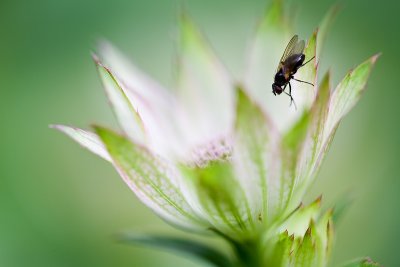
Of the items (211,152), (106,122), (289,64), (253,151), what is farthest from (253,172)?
(106,122)

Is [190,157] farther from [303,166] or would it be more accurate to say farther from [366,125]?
[366,125]

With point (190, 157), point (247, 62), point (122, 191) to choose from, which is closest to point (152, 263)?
point (122, 191)

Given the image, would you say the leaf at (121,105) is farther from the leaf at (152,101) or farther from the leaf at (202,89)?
the leaf at (202,89)

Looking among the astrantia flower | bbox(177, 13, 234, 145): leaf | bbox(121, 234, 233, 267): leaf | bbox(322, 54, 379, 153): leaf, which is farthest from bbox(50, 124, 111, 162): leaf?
bbox(177, 13, 234, 145): leaf

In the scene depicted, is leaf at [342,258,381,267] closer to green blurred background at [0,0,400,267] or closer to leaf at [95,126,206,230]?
leaf at [95,126,206,230]

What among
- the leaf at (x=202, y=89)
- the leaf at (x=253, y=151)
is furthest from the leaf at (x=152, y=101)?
the leaf at (x=253, y=151)
